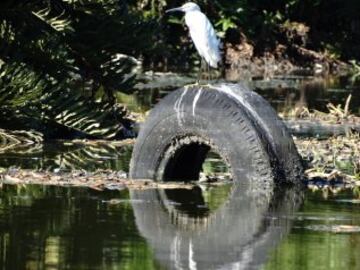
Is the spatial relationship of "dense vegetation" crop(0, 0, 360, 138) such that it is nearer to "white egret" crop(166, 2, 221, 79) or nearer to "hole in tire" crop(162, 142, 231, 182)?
"white egret" crop(166, 2, 221, 79)

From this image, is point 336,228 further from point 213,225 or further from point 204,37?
point 204,37

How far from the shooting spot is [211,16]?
3894cm

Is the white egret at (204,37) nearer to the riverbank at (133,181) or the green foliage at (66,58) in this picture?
the riverbank at (133,181)

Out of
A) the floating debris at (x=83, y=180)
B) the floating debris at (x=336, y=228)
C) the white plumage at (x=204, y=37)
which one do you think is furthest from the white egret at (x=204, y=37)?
Answer: the floating debris at (x=336, y=228)

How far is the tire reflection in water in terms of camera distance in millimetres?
8344

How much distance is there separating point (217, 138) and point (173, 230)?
7.76ft

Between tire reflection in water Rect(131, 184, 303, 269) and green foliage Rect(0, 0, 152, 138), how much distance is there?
439 cm

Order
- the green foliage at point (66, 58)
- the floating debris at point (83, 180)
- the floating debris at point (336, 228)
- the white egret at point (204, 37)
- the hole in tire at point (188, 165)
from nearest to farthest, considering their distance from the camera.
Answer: the floating debris at point (336, 228), the floating debris at point (83, 180), the hole in tire at point (188, 165), the white egret at point (204, 37), the green foliage at point (66, 58)

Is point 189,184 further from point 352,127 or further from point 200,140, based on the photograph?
point 352,127

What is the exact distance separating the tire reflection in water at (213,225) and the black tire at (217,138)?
24 centimetres

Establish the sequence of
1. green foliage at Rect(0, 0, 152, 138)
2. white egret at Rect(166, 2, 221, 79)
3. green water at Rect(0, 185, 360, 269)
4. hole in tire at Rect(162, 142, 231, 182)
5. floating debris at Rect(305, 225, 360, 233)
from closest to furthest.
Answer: green water at Rect(0, 185, 360, 269) → floating debris at Rect(305, 225, 360, 233) → hole in tire at Rect(162, 142, 231, 182) → white egret at Rect(166, 2, 221, 79) → green foliage at Rect(0, 0, 152, 138)

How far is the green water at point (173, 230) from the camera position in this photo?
8.19 m

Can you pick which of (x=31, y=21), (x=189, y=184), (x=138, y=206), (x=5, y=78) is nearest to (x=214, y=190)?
(x=189, y=184)

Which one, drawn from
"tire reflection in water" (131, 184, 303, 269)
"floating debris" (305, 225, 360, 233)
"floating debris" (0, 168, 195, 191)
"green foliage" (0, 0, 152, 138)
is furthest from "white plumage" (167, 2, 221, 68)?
"floating debris" (305, 225, 360, 233)
